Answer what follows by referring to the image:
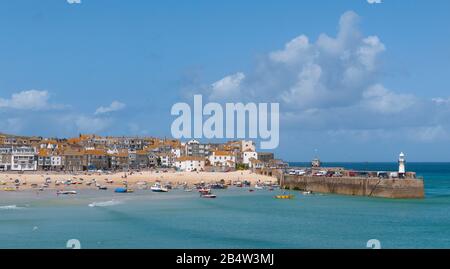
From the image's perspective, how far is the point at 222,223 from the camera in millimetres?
38625

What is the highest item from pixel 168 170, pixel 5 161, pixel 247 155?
pixel 247 155

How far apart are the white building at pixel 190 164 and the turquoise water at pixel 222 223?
57.2 meters

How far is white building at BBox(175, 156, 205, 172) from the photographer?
115 meters

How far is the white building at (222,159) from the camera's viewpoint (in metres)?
120

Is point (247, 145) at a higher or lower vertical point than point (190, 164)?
higher

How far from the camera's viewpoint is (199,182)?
88438 millimetres

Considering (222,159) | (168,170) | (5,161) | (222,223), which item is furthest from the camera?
(222,159)

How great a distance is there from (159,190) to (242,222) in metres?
33.3

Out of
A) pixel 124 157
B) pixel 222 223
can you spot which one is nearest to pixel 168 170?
pixel 124 157

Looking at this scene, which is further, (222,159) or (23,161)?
(222,159)

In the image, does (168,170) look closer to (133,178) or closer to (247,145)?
(133,178)

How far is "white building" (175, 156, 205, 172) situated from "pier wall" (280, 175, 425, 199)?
127 ft

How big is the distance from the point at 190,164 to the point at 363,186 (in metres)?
56.5
